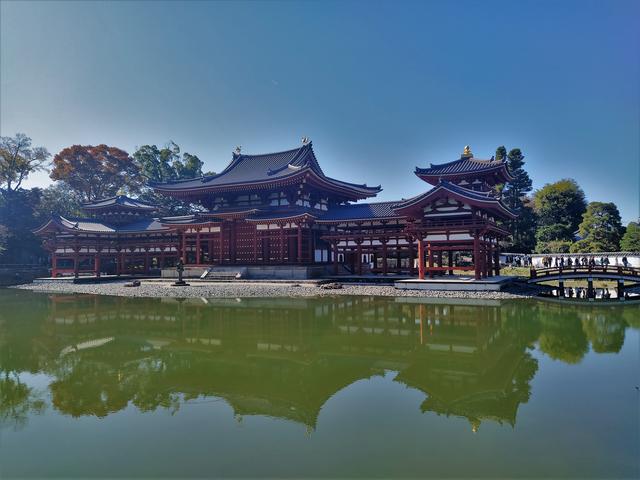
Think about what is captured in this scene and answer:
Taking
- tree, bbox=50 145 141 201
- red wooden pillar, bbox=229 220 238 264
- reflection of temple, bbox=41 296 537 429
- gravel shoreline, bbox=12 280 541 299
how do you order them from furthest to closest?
tree, bbox=50 145 141 201 → red wooden pillar, bbox=229 220 238 264 → gravel shoreline, bbox=12 280 541 299 → reflection of temple, bbox=41 296 537 429

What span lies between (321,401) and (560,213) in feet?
159

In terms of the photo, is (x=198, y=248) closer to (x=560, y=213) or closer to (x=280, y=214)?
(x=280, y=214)

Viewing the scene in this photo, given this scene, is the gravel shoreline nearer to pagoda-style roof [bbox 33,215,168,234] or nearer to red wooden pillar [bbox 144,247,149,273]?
pagoda-style roof [bbox 33,215,168,234]

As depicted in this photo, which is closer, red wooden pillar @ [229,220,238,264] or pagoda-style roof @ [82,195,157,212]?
red wooden pillar @ [229,220,238,264]

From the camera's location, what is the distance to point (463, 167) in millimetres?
27547

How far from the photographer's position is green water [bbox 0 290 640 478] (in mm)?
4367

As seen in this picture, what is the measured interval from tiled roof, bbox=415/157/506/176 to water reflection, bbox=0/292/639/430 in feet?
38.6

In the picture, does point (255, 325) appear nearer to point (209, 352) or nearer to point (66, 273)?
point (209, 352)

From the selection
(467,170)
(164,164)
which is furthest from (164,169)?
(467,170)

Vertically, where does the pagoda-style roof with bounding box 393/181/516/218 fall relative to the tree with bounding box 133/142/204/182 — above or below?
below

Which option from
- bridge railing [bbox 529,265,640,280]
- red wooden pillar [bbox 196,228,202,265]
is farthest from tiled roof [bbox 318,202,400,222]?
red wooden pillar [bbox 196,228,202,265]

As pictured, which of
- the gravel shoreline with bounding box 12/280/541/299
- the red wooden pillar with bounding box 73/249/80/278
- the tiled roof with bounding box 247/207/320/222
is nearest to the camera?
the gravel shoreline with bounding box 12/280/541/299

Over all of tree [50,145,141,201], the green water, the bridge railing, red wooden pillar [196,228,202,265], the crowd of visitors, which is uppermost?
tree [50,145,141,201]

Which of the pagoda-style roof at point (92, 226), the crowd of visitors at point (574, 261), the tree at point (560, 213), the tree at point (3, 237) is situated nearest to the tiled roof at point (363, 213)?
the pagoda-style roof at point (92, 226)
